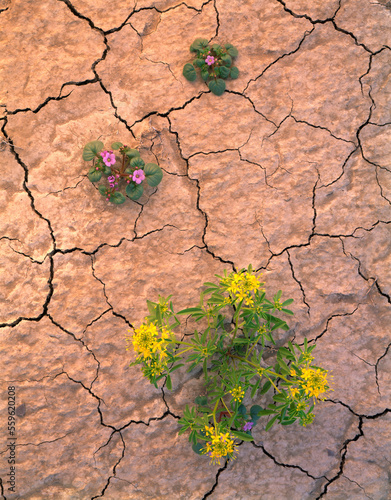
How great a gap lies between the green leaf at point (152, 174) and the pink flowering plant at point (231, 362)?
0.80 metres

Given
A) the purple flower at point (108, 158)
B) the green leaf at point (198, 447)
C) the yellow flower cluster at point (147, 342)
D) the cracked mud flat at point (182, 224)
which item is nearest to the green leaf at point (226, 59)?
the cracked mud flat at point (182, 224)

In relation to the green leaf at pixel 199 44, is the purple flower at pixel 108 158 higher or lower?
lower

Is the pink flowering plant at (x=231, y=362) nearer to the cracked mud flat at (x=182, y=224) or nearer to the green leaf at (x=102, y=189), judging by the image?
the cracked mud flat at (x=182, y=224)

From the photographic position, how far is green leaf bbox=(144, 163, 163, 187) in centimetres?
263

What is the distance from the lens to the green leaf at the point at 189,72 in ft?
8.92

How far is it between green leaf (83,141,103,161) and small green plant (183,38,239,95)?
2.66 ft

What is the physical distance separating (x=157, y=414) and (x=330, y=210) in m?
1.88

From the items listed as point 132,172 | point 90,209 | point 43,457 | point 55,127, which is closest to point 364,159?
point 132,172

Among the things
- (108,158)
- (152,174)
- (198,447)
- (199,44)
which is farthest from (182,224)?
(198,447)

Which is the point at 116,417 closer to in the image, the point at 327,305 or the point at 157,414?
the point at 157,414

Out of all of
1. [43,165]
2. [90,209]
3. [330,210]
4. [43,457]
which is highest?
[330,210]

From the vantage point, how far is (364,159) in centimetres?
279

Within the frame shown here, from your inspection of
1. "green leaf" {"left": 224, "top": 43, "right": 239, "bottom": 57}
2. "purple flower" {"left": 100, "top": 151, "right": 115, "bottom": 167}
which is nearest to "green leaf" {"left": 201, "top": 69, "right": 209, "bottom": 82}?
"green leaf" {"left": 224, "top": 43, "right": 239, "bottom": 57}

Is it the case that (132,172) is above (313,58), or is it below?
below
